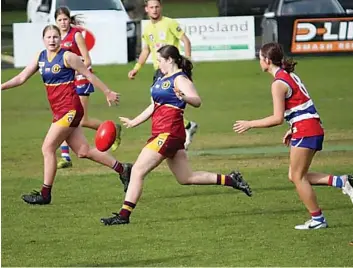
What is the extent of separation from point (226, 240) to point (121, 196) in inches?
113

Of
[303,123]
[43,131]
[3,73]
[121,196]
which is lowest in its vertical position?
[3,73]

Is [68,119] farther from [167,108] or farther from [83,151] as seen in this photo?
[167,108]

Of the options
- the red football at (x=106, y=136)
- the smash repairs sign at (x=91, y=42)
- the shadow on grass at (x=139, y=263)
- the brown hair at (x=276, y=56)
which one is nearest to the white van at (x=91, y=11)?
the smash repairs sign at (x=91, y=42)

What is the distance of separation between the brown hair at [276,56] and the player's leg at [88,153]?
113 inches

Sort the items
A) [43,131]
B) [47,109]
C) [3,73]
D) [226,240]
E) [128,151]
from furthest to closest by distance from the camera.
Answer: [3,73], [47,109], [43,131], [128,151], [226,240]

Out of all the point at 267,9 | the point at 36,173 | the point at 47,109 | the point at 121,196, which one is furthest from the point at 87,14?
the point at 121,196

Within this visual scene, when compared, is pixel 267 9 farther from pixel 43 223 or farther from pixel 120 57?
pixel 43 223

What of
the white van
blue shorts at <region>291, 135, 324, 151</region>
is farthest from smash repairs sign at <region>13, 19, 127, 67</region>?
blue shorts at <region>291, 135, 324, 151</region>

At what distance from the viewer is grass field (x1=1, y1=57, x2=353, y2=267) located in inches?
380

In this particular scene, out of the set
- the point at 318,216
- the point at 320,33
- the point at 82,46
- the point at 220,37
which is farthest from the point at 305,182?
the point at 320,33

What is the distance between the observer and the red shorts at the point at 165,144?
1098cm

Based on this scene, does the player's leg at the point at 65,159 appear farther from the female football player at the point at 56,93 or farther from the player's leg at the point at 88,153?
the female football player at the point at 56,93

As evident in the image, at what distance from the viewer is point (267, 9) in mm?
30172

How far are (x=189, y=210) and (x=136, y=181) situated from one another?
1.09 meters
